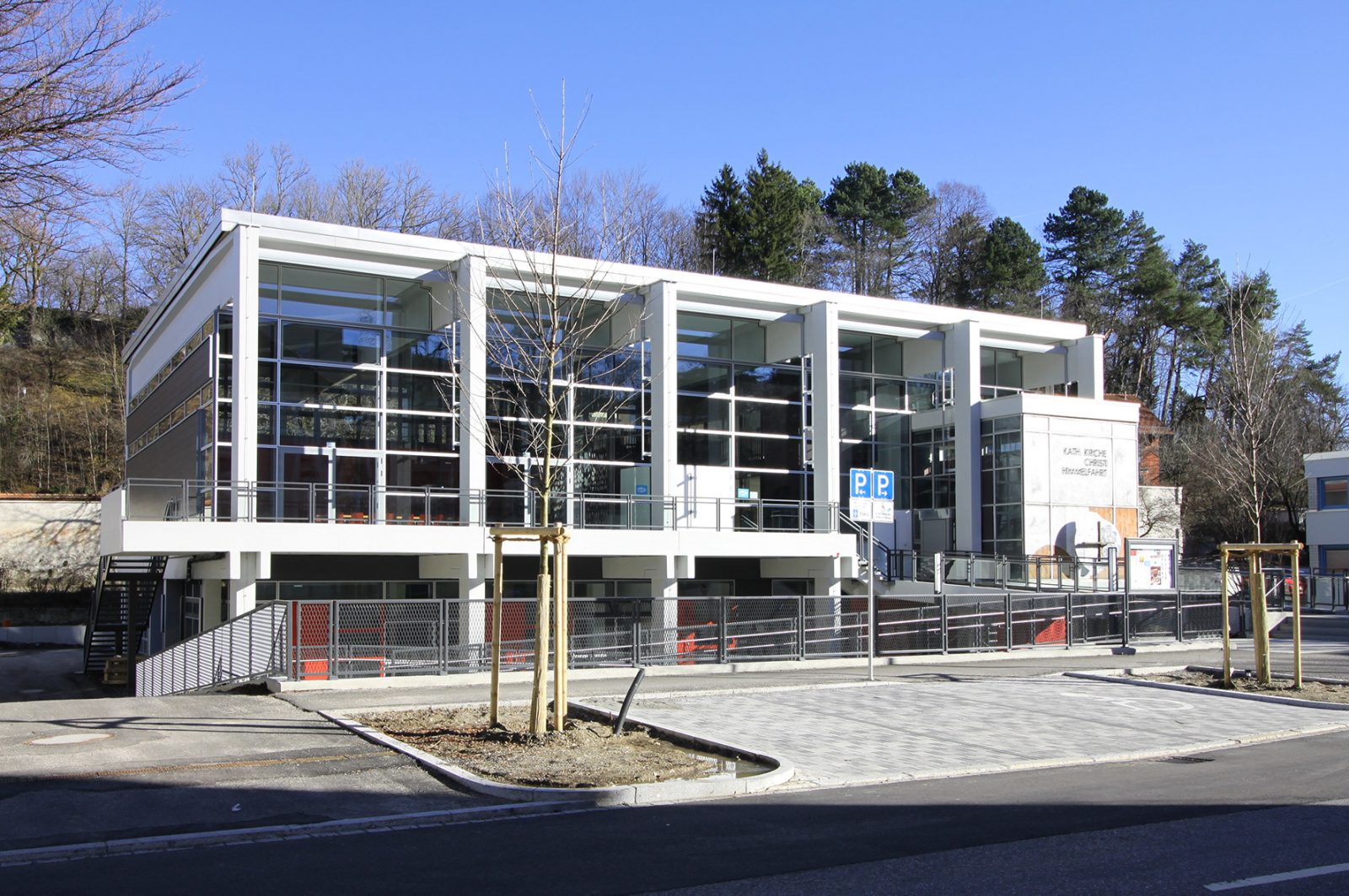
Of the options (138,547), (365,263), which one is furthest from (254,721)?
(365,263)

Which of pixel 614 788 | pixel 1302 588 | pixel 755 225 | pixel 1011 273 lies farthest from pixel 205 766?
pixel 1011 273

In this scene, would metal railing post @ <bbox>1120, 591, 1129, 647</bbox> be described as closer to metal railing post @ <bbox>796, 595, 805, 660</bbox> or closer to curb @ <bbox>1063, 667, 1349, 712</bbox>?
curb @ <bbox>1063, 667, 1349, 712</bbox>

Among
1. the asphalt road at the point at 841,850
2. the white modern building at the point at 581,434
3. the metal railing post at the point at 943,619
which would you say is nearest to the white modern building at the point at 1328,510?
the white modern building at the point at 581,434

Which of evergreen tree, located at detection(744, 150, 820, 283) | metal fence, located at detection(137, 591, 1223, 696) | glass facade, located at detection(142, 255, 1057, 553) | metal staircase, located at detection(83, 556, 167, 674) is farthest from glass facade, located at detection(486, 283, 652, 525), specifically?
evergreen tree, located at detection(744, 150, 820, 283)

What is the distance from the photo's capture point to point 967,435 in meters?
37.5

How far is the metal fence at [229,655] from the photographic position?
18750 mm

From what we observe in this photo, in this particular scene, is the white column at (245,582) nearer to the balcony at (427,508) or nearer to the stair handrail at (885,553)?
the balcony at (427,508)

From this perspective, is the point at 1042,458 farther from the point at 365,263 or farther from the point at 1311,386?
the point at 1311,386

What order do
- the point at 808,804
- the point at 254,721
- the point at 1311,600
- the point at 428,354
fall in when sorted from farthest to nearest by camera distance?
the point at 1311,600, the point at 428,354, the point at 254,721, the point at 808,804

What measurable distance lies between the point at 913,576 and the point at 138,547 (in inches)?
820

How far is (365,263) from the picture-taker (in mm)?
29422

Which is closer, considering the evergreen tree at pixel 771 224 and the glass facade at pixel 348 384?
the glass facade at pixel 348 384

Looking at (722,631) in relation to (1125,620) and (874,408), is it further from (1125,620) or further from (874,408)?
(874,408)

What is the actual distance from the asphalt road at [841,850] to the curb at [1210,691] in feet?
21.8
